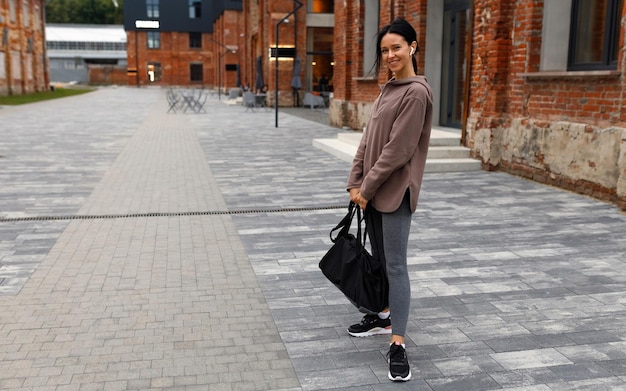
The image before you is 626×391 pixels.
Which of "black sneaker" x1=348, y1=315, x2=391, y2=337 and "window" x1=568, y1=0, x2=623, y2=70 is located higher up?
"window" x1=568, y1=0, x2=623, y2=70

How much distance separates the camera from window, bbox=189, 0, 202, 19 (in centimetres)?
6350

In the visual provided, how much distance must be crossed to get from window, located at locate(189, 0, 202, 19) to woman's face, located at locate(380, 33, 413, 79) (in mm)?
64004

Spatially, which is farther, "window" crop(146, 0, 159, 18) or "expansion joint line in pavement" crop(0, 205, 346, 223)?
"window" crop(146, 0, 159, 18)

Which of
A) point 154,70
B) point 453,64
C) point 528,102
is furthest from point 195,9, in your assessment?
point 528,102

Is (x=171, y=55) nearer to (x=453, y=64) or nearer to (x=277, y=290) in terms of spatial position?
(x=453, y=64)

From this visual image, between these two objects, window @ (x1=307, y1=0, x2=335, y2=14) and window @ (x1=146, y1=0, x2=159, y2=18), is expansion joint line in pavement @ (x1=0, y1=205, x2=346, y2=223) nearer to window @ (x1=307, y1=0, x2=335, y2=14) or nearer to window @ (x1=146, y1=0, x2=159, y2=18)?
window @ (x1=307, y1=0, x2=335, y2=14)

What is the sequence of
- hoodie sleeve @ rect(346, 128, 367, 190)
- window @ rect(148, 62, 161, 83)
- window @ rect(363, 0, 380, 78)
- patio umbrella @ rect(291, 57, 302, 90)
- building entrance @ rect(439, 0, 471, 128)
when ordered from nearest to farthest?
hoodie sleeve @ rect(346, 128, 367, 190)
building entrance @ rect(439, 0, 471, 128)
window @ rect(363, 0, 380, 78)
patio umbrella @ rect(291, 57, 302, 90)
window @ rect(148, 62, 161, 83)

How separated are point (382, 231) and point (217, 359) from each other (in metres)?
1.14

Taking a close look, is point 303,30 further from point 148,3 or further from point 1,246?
point 1,246

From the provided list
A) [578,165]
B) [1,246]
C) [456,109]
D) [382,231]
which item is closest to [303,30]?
[456,109]

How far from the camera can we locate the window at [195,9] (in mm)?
63500

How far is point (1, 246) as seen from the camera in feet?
18.5

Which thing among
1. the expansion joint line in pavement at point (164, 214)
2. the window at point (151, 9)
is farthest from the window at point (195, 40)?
the expansion joint line in pavement at point (164, 214)

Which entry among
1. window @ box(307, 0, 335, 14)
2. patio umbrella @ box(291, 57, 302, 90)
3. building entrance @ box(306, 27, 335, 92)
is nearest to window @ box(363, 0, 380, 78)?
patio umbrella @ box(291, 57, 302, 90)
